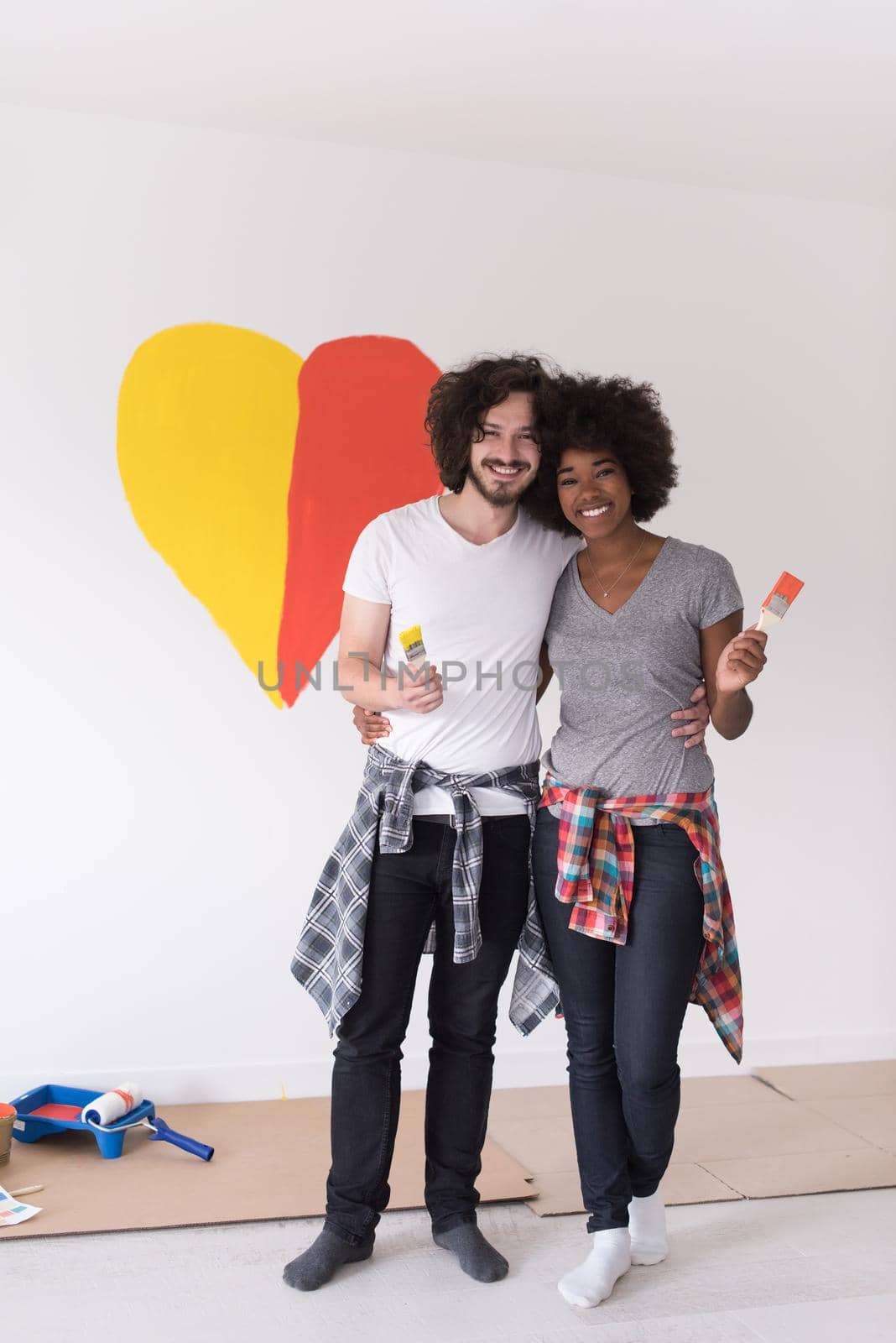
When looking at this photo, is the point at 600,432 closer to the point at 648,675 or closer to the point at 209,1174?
the point at 648,675

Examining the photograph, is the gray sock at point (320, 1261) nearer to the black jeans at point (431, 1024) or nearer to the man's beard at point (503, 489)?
the black jeans at point (431, 1024)

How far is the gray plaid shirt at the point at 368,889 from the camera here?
1.91m

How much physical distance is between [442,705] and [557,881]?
0.35 m

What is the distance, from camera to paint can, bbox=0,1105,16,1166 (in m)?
2.42

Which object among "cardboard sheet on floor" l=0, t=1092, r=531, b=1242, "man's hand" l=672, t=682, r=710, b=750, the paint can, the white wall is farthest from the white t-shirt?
the paint can

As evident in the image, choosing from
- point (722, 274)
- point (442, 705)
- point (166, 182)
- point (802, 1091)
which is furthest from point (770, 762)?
point (166, 182)

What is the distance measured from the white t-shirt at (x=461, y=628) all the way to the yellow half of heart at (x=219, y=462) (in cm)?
95

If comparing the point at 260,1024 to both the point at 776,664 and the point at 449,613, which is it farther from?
the point at 776,664

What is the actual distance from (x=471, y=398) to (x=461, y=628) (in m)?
0.40

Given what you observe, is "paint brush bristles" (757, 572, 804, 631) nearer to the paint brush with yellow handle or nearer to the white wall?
the paint brush with yellow handle

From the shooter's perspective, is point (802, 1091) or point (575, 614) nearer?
point (575, 614)

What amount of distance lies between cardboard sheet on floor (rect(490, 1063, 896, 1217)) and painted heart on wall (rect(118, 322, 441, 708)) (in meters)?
1.21

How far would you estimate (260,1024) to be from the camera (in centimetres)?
294

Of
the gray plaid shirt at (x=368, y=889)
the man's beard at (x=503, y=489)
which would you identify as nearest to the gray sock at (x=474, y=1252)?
the gray plaid shirt at (x=368, y=889)
